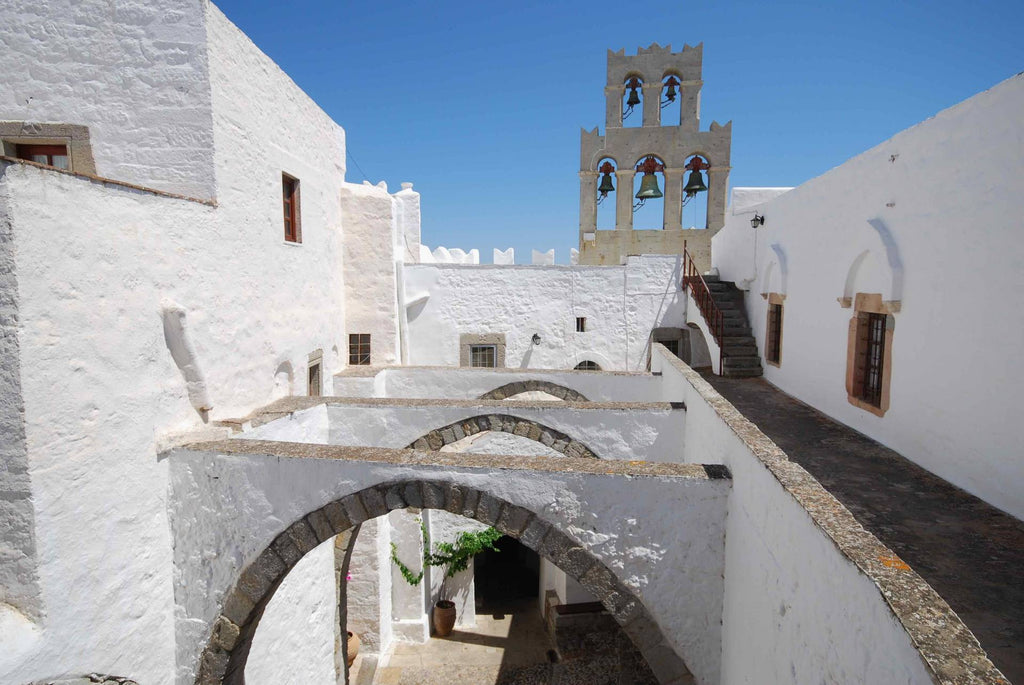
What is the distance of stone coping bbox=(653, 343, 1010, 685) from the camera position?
5.04ft

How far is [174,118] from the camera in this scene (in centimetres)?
527

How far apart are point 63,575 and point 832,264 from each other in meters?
8.05

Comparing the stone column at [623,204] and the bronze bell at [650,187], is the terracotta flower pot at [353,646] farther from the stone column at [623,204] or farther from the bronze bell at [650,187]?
the bronze bell at [650,187]

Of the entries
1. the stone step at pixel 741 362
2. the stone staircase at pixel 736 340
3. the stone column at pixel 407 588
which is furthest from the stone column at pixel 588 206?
the stone column at pixel 407 588

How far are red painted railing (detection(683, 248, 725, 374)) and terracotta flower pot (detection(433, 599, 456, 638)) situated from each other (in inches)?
259

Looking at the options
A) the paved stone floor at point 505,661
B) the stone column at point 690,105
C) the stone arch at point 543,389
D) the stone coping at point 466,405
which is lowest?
the paved stone floor at point 505,661

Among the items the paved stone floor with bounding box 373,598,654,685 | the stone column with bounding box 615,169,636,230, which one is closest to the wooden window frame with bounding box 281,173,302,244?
the paved stone floor with bounding box 373,598,654,685

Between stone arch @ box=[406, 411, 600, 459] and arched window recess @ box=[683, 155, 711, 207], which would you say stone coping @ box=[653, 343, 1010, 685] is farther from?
arched window recess @ box=[683, 155, 711, 207]

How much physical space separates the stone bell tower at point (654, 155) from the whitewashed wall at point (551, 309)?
205 centimetres

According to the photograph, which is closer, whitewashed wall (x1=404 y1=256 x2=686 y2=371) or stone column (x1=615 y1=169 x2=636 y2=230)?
whitewashed wall (x1=404 y1=256 x2=686 y2=371)

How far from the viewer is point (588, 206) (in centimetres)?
1397

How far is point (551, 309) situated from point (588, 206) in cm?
356

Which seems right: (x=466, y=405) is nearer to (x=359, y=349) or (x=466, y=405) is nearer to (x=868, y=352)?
(x=359, y=349)

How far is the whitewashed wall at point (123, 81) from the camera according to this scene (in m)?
5.09
